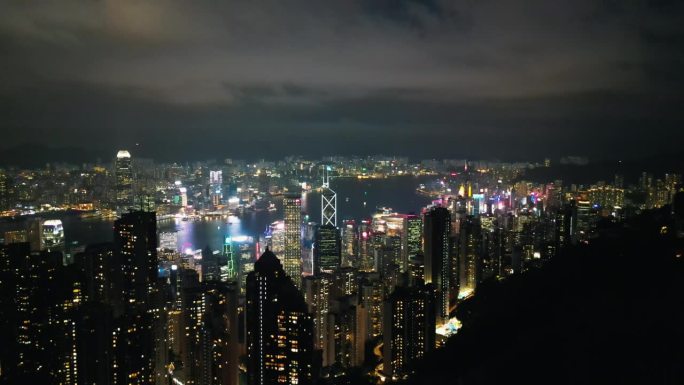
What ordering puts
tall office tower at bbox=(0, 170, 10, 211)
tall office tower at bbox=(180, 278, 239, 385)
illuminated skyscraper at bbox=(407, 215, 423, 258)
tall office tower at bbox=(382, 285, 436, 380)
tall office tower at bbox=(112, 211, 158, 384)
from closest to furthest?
tall office tower at bbox=(112, 211, 158, 384) → tall office tower at bbox=(180, 278, 239, 385) → tall office tower at bbox=(0, 170, 10, 211) → tall office tower at bbox=(382, 285, 436, 380) → illuminated skyscraper at bbox=(407, 215, 423, 258)

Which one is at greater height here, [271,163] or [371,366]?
[271,163]

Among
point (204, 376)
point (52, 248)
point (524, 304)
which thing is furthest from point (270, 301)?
point (52, 248)

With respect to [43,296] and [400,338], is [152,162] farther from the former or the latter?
[400,338]

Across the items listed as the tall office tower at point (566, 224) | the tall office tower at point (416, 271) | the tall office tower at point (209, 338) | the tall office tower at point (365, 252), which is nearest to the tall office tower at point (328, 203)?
the tall office tower at point (365, 252)

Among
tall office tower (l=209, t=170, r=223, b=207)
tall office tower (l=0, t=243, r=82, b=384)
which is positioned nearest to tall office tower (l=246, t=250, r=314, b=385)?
tall office tower (l=0, t=243, r=82, b=384)

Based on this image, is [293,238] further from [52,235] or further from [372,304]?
[52,235]

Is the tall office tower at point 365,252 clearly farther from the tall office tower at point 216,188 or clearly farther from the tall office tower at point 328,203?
the tall office tower at point 216,188

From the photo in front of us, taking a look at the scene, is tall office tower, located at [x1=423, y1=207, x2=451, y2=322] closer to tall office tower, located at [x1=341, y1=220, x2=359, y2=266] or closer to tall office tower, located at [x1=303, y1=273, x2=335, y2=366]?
tall office tower, located at [x1=303, y1=273, x2=335, y2=366]
